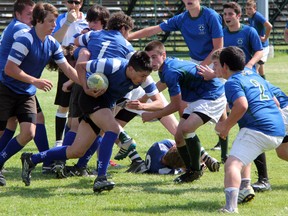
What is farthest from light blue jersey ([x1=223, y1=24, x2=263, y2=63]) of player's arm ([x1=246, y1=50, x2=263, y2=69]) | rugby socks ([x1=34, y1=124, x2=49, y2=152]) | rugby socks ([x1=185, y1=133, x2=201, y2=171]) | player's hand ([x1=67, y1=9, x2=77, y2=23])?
rugby socks ([x1=34, y1=124, x2=49, y2=152])

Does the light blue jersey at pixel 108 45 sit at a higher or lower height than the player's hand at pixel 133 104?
higher

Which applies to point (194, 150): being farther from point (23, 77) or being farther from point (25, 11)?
point (25, 11)

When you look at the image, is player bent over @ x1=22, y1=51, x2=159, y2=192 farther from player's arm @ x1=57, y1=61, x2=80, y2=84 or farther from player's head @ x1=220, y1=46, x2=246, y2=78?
player's head @ x1=220, y1=46, x2=246, y2=78

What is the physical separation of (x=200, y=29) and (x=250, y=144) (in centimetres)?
340

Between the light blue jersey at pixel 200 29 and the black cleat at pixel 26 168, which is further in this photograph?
the light blue jersey at pixel 200 29

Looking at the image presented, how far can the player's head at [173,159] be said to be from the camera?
9023mm

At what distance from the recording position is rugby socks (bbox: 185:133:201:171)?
8266 millimetres

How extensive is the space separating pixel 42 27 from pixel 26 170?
1511 millimetres

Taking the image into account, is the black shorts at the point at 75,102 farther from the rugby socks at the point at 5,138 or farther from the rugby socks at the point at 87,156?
the rugby socks at the point at 5,138

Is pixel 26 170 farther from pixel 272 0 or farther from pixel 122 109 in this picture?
pixel 272 0

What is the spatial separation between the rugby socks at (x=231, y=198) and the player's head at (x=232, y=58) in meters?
1.13

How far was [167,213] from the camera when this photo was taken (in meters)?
6.80

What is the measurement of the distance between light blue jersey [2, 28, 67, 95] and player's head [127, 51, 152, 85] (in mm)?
1117

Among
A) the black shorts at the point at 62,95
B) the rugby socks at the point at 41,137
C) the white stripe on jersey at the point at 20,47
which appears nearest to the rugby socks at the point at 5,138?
the rugby socks at the point at 41,137
